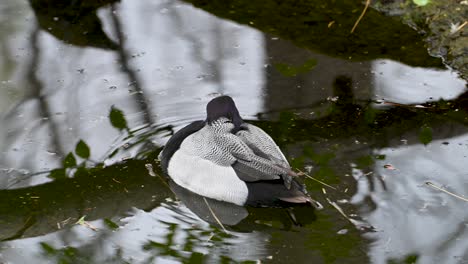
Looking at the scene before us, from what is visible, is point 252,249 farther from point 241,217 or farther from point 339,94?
point 339,94

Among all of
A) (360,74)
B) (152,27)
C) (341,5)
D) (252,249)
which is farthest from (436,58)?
(252,249)

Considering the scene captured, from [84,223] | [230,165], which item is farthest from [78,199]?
[230,165]

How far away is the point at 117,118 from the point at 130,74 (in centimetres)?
71

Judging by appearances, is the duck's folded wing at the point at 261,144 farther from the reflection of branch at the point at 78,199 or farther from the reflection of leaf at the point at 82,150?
the reflection of leaf at the point at 82,150

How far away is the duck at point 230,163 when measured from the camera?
4.76 metres

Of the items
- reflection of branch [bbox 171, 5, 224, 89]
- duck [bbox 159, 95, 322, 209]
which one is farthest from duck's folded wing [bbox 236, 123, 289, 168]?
reflection of branch [bbox 171, 5, 224, 89]

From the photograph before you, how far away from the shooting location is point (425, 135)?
5586 millimetres

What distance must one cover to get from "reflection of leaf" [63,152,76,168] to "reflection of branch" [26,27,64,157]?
6 cm

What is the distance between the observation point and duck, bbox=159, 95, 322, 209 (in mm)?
4762

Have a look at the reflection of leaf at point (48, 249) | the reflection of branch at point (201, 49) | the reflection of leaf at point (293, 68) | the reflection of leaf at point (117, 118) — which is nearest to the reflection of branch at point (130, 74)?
the reflection of leaf at point (117, 118)

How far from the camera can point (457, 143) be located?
5492 millimetres

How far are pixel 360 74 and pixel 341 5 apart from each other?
1263 millimetres

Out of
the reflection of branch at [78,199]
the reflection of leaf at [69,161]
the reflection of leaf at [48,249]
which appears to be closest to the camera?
the reflection of leaf at [48,249]

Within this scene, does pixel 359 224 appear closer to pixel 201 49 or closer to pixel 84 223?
pixel 84 223
